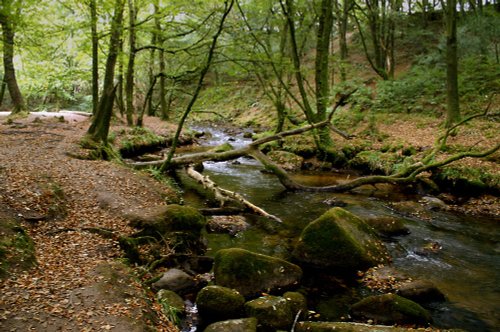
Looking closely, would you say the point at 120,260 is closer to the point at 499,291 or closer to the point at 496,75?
the point at 499,291

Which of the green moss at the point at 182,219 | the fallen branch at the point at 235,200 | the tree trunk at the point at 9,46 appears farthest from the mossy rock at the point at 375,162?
the tree trunk at the point at 9,46

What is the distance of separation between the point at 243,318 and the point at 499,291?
4.89 m

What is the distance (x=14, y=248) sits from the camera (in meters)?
5.37

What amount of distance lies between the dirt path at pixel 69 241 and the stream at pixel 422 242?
2520mm

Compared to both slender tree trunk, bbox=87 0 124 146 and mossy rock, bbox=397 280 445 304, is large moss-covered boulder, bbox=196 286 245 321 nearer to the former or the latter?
mossy rock, bbox=397 280 445 304

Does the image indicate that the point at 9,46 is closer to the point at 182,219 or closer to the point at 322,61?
the point at 182,219

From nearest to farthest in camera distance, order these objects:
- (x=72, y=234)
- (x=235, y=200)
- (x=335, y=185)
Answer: (x=72, y=234) → (x=235, y=200) → (x=335, y=185)

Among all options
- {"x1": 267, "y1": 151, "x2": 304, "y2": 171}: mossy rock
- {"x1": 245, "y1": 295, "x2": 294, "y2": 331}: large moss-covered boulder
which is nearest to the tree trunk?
{"x1": 245, "y1": 295, "x2": 294, "y2": 331}: large moss-covered boulder

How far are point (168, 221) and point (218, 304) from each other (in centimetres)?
251

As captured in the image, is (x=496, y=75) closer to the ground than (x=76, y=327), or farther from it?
farther from it

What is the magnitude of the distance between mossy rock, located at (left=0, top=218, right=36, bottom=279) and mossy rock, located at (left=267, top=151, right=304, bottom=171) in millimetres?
12992

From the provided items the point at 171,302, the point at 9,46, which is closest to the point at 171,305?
the point at 171,302

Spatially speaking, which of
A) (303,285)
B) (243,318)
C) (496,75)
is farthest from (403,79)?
(243,318)

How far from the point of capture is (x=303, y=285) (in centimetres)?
730
